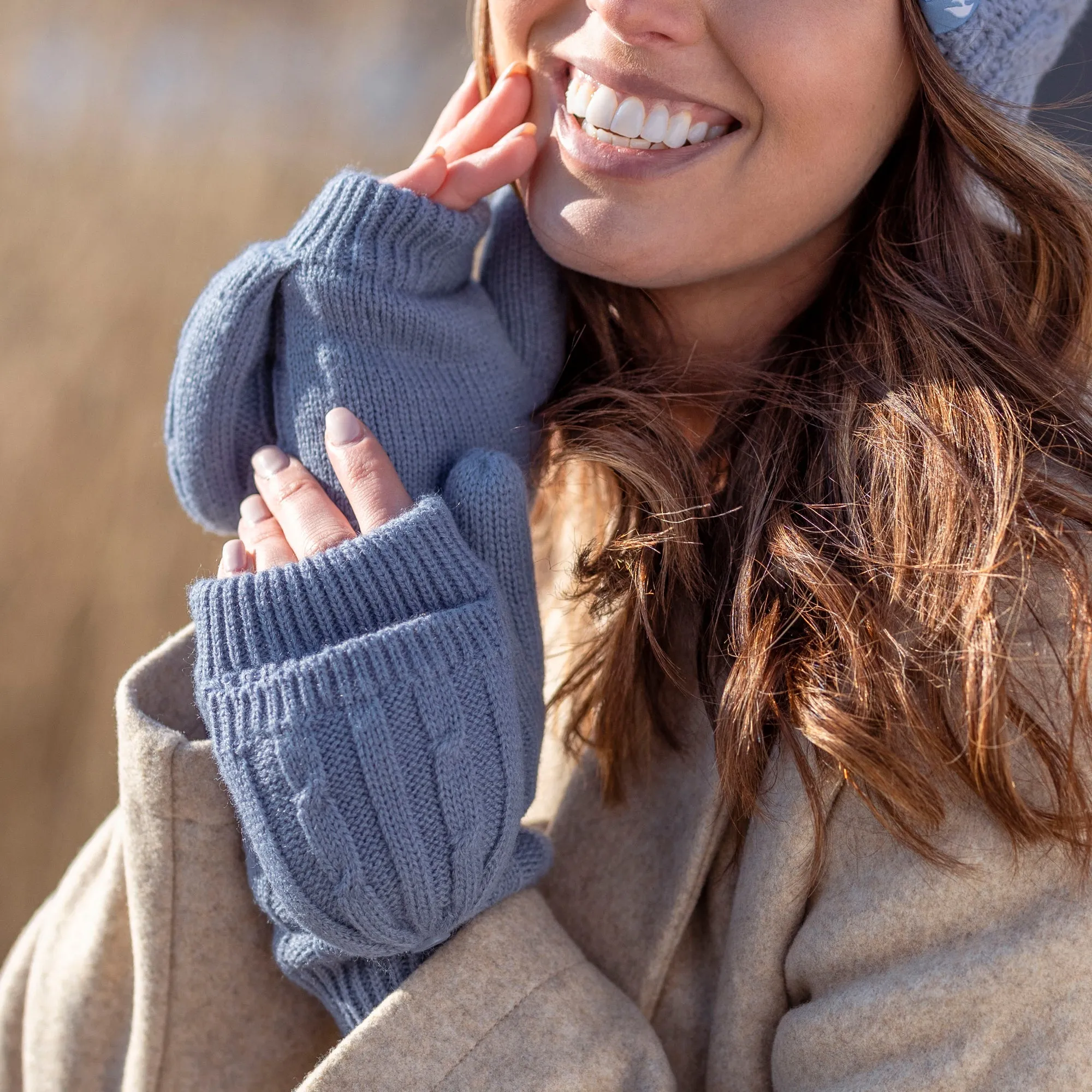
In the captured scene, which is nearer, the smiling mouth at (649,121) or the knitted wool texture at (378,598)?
the knitted wool texture at (378,598)

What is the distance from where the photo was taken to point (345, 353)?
1138 mm

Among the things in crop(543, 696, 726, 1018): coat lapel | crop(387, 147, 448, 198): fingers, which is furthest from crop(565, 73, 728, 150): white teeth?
crop(543, 696, 726, 1018): coat lapel

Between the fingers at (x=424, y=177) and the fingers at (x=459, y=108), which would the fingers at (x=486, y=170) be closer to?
the fingers at (x=424, y=177)

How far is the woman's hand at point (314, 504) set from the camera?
1.07 metres

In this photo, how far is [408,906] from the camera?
0.96 m

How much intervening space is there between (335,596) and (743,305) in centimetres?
62

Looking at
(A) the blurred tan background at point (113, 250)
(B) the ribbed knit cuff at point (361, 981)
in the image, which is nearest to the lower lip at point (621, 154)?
(B) the ribbed knit cuff at point (361, 981)

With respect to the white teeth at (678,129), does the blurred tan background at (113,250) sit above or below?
below

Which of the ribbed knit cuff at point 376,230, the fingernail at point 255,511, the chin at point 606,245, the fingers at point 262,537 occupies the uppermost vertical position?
the ribbed knit cuff at point 376,230

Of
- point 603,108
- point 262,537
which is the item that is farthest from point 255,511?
point 603,108

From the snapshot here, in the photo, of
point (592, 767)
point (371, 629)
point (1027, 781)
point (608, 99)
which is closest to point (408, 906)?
point (371, 629)

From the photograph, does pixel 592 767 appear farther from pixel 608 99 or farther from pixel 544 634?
pixel 608 99

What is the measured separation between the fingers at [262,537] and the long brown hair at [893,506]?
12.5 inches

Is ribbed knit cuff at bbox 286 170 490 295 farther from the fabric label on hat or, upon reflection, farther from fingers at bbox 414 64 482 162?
the fabric label on hat
